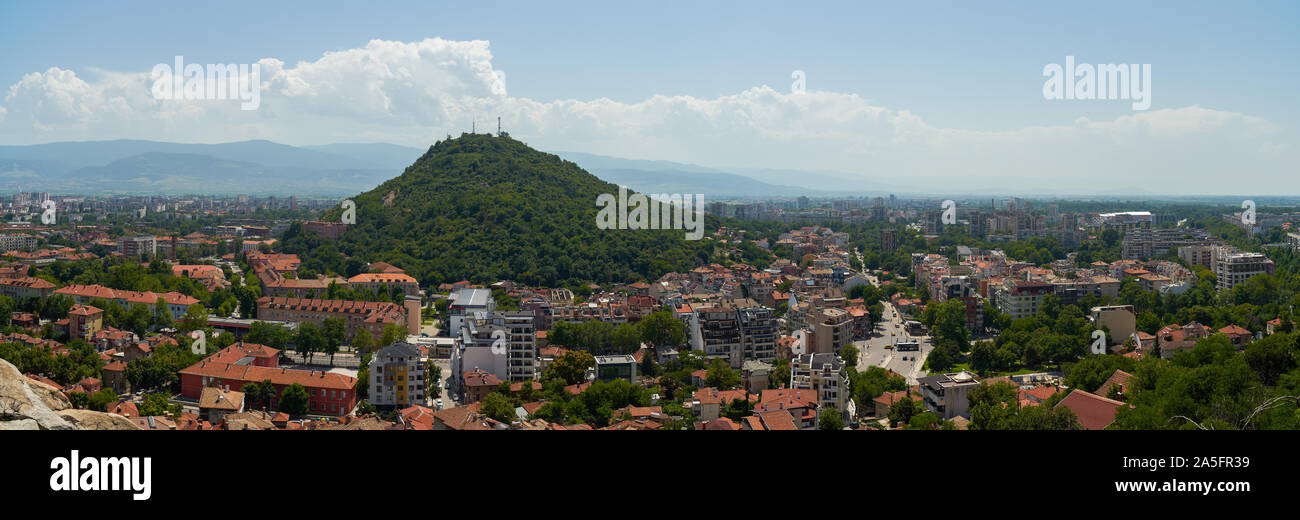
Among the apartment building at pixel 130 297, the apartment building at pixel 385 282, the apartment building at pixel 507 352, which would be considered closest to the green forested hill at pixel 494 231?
the apartment building at pixel 385 282

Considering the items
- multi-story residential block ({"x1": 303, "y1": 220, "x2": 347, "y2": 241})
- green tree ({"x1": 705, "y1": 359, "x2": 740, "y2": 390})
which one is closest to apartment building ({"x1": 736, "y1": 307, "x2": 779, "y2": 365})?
green tree ({"x1": 705, "y1": 359, "x2": 740, "y2": 390})

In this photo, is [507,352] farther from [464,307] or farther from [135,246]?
[135,246]

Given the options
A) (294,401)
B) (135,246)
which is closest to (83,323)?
(294,401)

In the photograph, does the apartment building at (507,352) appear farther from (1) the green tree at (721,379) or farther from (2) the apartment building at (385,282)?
(2) the apartment building at (385,282)

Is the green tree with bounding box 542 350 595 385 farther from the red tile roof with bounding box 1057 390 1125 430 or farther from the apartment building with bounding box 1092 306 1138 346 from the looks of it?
the apartment building with bounding box 1092 306 1138 346
